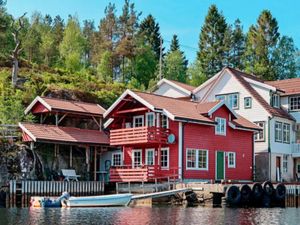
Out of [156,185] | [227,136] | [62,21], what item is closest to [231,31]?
[62,21]

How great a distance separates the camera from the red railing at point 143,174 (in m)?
35.0

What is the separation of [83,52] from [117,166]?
46954mm

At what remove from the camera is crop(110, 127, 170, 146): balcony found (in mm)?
35438

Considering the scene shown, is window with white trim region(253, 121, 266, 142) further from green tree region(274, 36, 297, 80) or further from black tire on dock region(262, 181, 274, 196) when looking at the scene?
green tree region(274, 36, 297, 80)

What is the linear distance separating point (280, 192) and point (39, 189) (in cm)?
1413

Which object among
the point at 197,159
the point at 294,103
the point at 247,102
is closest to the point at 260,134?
the point at 247,102

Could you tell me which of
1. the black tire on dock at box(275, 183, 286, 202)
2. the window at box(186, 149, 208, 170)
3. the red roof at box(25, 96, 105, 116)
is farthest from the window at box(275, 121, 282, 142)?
the red roof at box(25, 96, 105, 116)

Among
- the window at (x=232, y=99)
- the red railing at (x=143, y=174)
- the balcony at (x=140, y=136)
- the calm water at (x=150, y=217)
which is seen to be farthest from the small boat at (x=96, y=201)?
the window at (x=232, y=99)

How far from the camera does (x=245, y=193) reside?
104 ft

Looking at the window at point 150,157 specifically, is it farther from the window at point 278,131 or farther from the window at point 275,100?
the window at point 275,100

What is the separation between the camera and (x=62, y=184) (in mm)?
33844

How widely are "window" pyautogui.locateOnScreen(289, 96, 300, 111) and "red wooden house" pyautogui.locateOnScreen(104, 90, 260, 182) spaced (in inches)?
259

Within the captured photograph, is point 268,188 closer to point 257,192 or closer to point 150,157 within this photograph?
point 257,192

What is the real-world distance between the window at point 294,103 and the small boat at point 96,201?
65.8 ft
